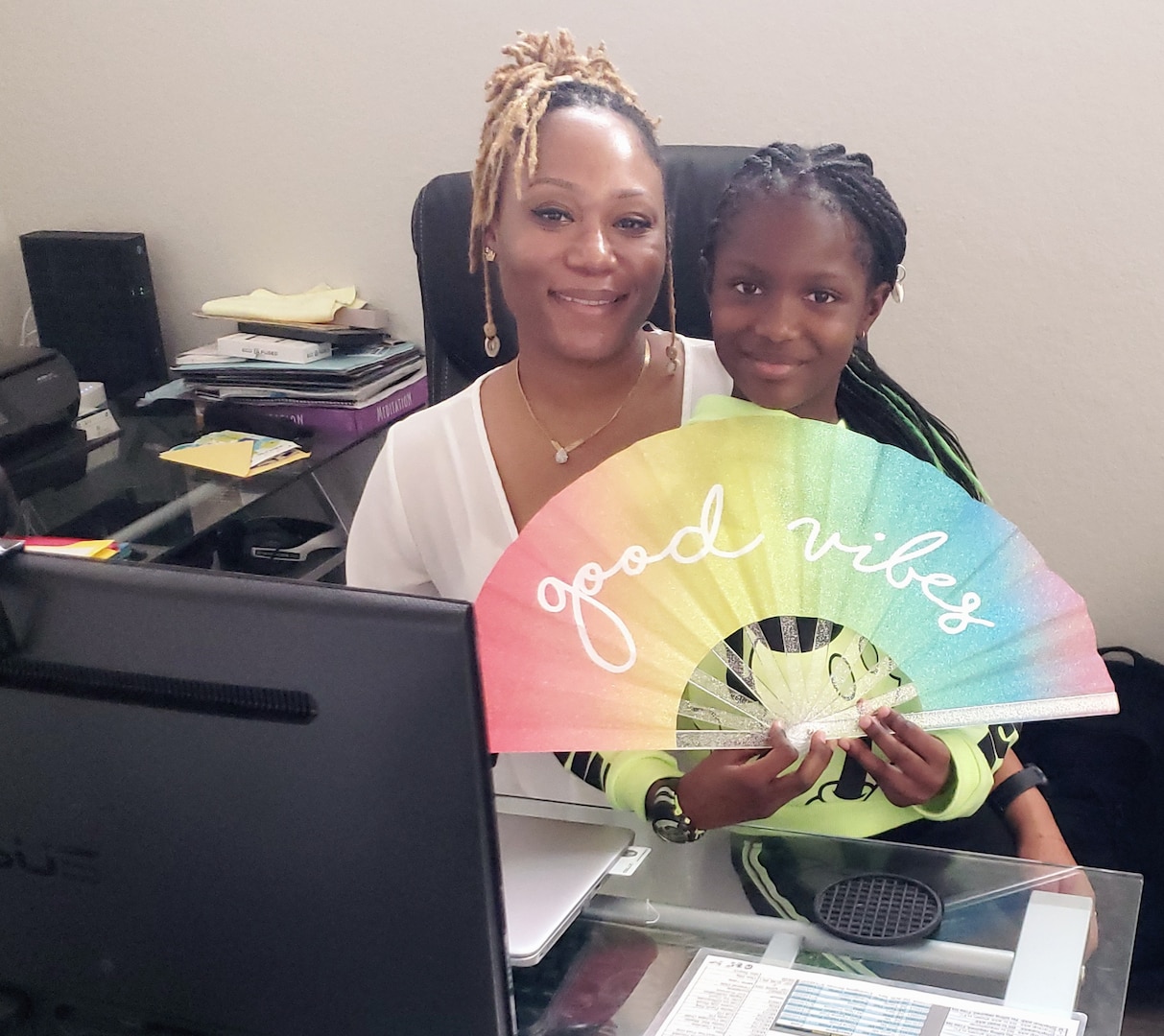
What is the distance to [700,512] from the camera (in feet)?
2.75

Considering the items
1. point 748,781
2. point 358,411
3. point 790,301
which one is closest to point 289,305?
point 358,411

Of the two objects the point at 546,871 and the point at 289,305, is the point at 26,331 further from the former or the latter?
the point at 546,871

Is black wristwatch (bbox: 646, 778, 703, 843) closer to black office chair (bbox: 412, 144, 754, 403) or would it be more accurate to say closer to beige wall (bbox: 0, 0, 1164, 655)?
black office chair (bbox: 412, 144, 754, 403)

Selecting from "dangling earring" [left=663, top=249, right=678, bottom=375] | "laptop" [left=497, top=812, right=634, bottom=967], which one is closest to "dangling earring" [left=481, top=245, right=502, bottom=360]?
"dangling earring" [left=663, top=249, right=678, bottom=375]

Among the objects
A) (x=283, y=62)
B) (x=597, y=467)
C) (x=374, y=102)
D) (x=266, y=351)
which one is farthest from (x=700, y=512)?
(x=283, y=62)

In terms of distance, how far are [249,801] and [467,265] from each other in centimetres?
57

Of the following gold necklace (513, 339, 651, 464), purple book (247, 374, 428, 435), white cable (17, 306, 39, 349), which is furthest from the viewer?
white cable (17, 306, 39, 349)

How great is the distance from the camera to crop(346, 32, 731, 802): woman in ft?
2.90

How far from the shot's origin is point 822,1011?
2.26 feet

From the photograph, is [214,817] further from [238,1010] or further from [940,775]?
A: [940,775]

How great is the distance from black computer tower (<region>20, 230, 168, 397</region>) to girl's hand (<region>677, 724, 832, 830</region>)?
1.07 metres

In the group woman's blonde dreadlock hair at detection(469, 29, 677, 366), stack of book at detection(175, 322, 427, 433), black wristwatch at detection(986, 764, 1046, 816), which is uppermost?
woman's blonde dreadlock hair at detection(469, 29, 677, 366)

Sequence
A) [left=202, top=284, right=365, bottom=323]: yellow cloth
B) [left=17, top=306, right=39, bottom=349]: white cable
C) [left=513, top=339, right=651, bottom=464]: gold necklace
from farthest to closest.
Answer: [left=17, top=306, right=39, bottom=349]: white cable
[left=202, top=284, right=365, bottom=323]: yellow cloth
[left=513, top=339, right=651, bottom=464]: gold necklace

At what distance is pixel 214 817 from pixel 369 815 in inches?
3.2
